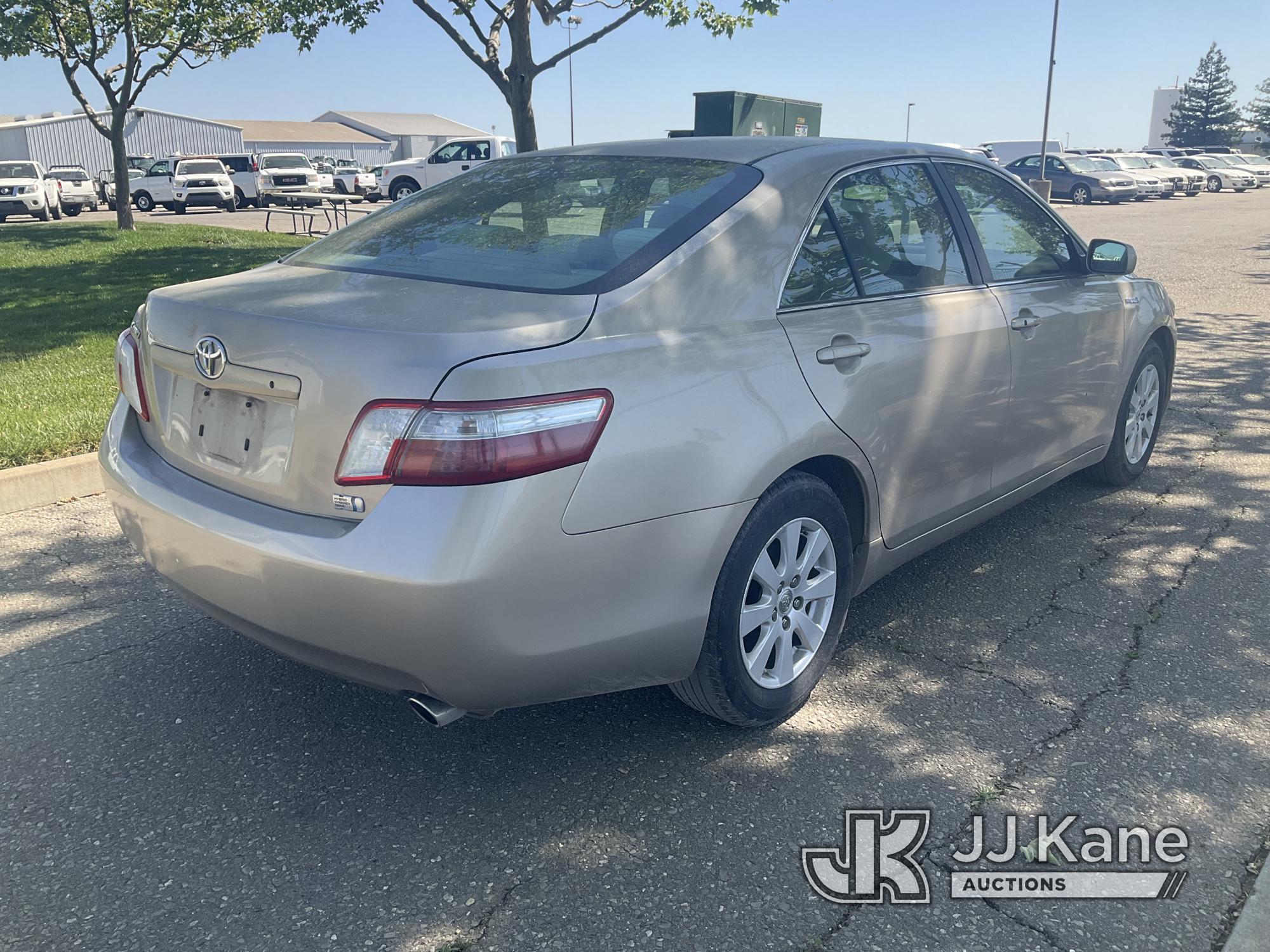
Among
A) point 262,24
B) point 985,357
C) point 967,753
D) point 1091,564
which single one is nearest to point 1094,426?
point 1091,564

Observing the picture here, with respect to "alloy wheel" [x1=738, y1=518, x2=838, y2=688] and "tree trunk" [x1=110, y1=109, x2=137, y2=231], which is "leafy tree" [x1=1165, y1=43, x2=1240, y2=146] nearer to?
"tree trunk" [x1=110, y1=109, x2=137, y2=231]

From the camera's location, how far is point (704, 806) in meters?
2.87

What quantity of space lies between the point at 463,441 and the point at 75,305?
940 centimetres

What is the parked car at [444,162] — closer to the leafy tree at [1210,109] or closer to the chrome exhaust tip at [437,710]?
the chrome exhaust tip at [437,710]

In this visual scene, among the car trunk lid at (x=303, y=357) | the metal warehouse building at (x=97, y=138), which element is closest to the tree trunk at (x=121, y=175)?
the car trunk lid at (x=303, y=357)

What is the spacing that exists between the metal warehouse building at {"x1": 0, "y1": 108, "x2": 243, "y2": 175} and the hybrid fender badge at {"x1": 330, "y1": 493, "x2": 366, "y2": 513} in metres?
65.5

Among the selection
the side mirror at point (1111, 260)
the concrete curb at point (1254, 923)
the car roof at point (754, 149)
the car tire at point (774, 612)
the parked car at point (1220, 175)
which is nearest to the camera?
the concrete curb at point (1254, 923)

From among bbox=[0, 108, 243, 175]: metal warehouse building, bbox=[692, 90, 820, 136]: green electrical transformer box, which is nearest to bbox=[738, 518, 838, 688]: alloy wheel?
bbox=[692, 90, 820, 136]: green electrical transformer box

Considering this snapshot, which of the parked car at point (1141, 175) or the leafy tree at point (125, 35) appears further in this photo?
the parked car at point (1141, 175)

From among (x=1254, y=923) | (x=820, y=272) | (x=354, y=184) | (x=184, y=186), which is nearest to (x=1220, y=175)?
(x=354, y=184)

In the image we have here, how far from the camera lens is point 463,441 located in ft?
7.80

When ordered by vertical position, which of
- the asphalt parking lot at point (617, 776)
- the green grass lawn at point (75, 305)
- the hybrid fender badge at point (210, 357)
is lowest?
the asphalt parking lot at point (617, 776)

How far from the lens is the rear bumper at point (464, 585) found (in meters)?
2.38

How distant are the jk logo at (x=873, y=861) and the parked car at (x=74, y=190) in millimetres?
33641
